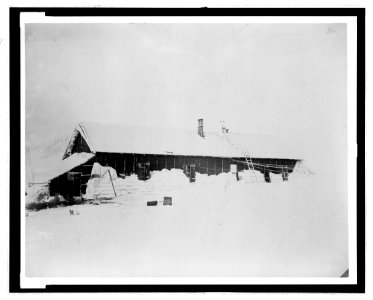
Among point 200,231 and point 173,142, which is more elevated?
point 173,142

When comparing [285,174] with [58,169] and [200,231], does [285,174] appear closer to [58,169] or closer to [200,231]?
[200,231]

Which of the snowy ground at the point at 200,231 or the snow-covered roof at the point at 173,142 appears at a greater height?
the snow-covered roof at the point at 173,142

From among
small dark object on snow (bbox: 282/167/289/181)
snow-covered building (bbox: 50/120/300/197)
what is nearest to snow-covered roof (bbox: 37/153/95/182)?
snow-covered building (bbox: 50/120/300/197)

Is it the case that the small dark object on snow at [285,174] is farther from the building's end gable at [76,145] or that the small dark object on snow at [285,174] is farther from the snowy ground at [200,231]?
the building's end gable at [76,145]
